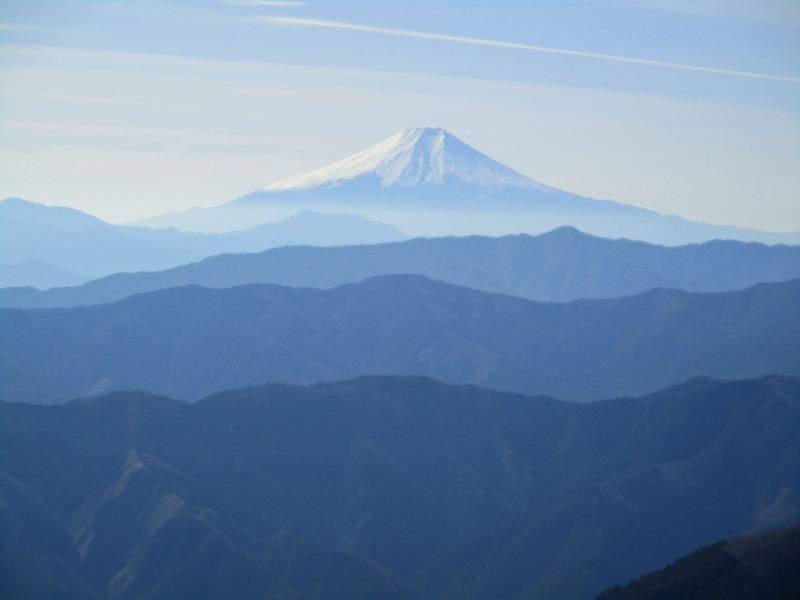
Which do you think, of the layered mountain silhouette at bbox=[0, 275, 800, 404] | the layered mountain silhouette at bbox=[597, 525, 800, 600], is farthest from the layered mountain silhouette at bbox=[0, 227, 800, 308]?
the layered mountain silhouette at bbox=[597, 525, 800, 600]

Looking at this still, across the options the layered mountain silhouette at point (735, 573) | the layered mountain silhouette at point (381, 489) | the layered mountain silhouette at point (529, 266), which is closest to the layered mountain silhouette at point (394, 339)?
the layered mountain silhouette at point (381, 489)

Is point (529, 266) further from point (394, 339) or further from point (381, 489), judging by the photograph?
point (381, 489)

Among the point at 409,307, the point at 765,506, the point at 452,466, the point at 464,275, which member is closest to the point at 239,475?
the point at 452,466

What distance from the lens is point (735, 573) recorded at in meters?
37.0

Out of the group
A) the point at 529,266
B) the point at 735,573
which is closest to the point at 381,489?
the point at 735,573

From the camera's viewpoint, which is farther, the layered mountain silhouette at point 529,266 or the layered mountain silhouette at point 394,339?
the layered mountain silhouette at point 529,266

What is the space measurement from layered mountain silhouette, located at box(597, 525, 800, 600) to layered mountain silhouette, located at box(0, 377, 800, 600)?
11582 mm

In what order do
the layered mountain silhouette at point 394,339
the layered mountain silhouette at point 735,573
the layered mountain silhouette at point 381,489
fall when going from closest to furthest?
the layered mountain silhouette at point 735,573
the layered mountain silhouette at point 381,489
the layered mountain silhouette at point 394,339

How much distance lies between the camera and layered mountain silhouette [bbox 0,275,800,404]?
100625 millimetres

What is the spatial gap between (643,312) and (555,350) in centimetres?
1346

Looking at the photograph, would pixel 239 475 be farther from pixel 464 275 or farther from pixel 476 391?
pixel 464 275

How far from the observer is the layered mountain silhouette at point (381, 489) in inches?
2026

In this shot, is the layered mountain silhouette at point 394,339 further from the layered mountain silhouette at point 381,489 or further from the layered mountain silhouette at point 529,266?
the layered mountain silhouette at point 529,266

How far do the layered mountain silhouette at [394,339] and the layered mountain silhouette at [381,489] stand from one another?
28.8 metres
